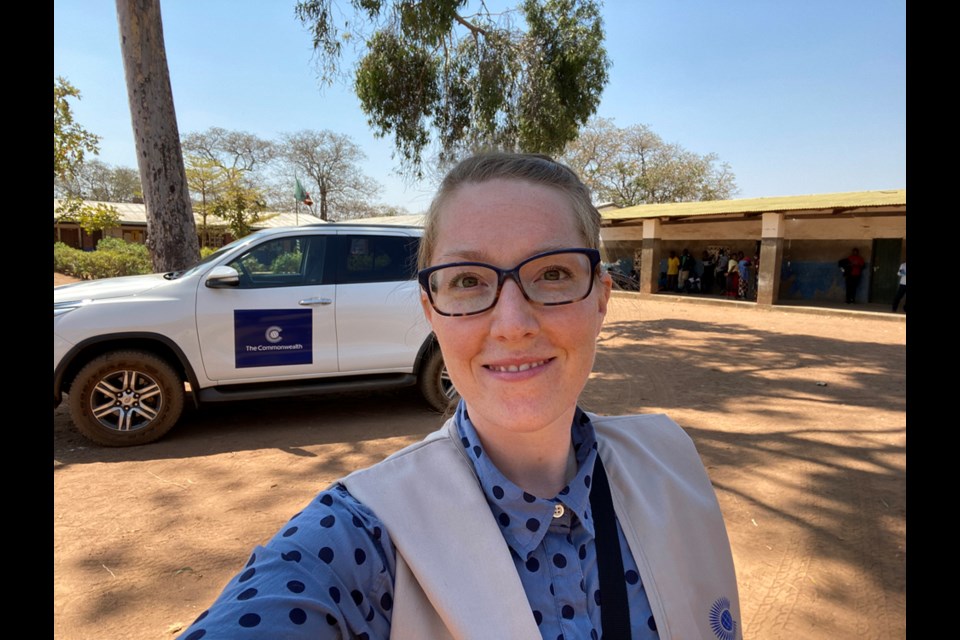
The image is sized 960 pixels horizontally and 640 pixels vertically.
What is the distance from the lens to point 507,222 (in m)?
1.27

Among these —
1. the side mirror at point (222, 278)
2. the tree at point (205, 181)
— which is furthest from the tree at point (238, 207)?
the side mirror at point (222, 278)

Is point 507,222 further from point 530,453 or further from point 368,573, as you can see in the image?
point 368,573

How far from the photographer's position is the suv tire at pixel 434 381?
6082mm

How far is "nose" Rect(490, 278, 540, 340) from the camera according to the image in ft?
3.93

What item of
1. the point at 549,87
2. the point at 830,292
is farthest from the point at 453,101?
the point at 830,292

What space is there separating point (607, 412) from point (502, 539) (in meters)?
5.45

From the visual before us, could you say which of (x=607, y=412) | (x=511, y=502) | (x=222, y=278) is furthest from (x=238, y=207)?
(x=511, y=502)

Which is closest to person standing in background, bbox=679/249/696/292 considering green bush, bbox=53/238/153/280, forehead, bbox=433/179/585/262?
green bush, bbox=53/238/153/280

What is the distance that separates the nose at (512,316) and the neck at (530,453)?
0.74ft

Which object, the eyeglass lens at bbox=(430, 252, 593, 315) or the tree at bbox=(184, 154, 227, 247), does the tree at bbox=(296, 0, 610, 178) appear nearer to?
the eyeglass lens at bbox=(430, 252, 593, 315)

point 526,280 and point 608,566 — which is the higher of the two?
point 526,280
